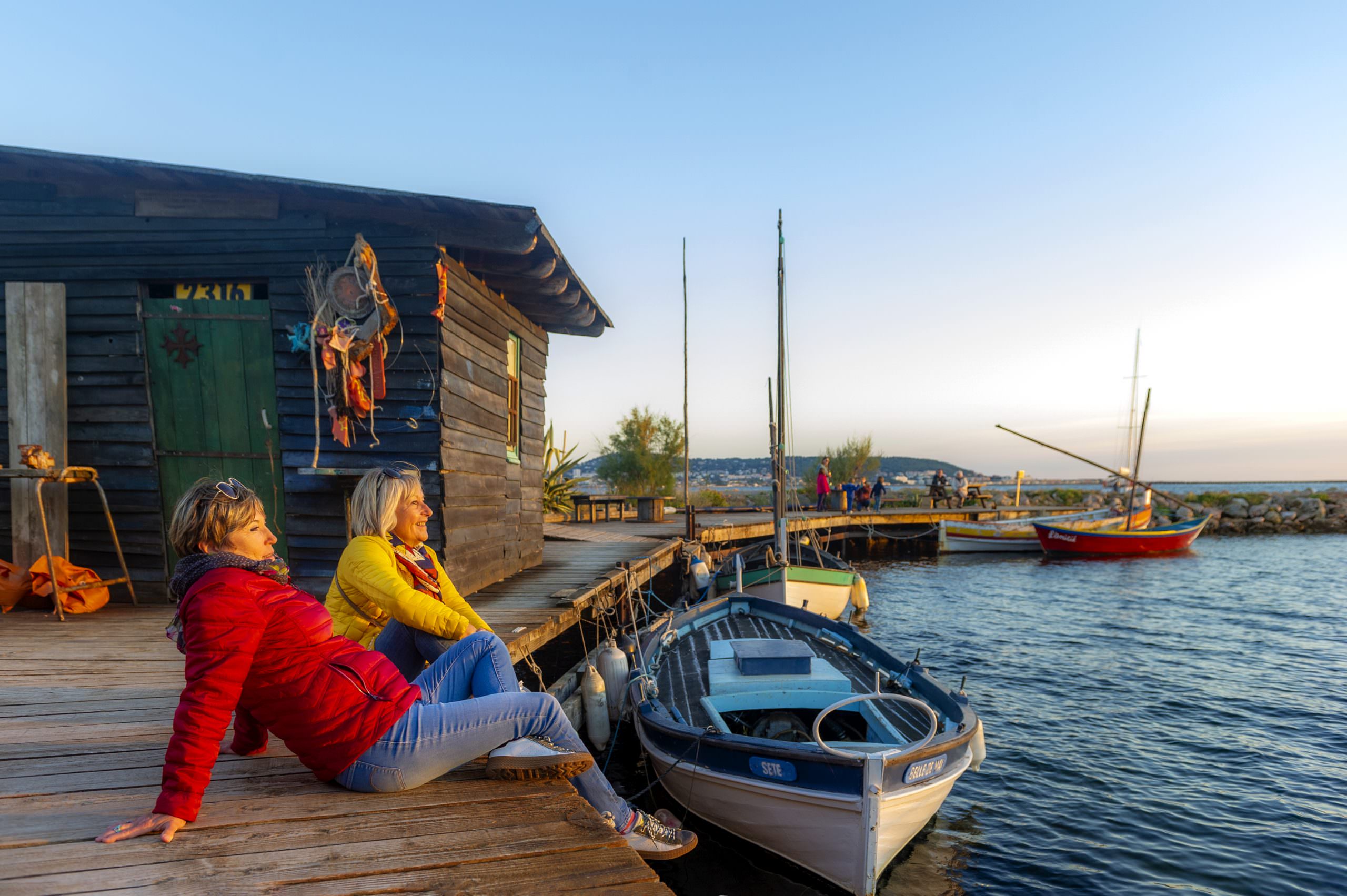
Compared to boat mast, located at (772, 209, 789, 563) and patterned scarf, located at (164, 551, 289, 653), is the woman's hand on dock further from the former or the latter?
boat mast, located at (772, 209, 789, 563)

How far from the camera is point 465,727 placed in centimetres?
270

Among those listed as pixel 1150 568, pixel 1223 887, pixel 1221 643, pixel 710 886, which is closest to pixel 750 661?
pixel 710 886

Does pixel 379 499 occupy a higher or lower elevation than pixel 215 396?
lower

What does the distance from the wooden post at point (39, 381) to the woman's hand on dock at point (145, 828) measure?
18.8 feet

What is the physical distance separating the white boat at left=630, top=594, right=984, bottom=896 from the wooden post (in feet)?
18.2

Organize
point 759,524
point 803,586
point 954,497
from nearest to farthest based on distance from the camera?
point 803,586 < point 759,524 < point 954,497

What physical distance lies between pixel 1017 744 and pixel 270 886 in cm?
740

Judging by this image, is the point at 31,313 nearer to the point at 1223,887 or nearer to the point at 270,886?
the point at 270,886

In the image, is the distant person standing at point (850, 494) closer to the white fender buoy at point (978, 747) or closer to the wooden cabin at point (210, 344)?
the wooden cabin at point (210, 344)

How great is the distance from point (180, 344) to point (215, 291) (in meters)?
0.58

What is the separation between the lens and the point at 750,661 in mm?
5781

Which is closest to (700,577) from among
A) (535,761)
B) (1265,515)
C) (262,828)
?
(535,761)

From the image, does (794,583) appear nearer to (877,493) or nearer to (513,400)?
(513,400)

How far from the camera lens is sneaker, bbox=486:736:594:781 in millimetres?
2912
